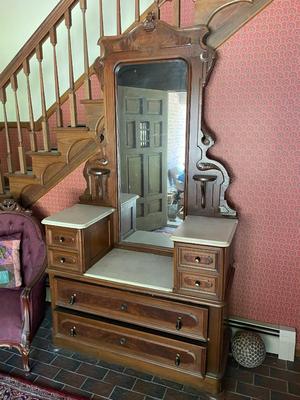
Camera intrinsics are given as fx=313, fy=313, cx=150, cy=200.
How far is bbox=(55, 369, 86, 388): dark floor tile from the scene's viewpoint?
1.92 m

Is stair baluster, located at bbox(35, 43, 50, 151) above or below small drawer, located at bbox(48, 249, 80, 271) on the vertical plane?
above

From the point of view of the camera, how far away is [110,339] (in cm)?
201

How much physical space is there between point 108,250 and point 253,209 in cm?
103

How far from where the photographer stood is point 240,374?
1979mm

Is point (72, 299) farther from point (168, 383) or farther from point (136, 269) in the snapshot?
point (168, 383)

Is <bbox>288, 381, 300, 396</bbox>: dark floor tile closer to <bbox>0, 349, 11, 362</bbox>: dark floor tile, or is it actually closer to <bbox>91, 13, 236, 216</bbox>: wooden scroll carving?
<bbox>91, 13, 236, 216</bbox>: wooden scroll carving

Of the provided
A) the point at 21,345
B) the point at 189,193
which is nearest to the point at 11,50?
the point at 189,193

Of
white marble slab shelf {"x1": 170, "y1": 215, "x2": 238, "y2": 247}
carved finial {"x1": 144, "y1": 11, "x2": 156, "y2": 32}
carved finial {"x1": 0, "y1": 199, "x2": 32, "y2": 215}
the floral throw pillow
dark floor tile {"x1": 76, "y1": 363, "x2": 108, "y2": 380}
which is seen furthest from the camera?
carved finial {"x1": 0, "y1": 199, "x2": 32, "y2": 215}

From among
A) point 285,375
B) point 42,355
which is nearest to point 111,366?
point 42,355

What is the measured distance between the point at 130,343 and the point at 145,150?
1.25 m

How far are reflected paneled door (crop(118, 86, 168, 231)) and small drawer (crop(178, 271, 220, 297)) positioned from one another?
0.54 metres

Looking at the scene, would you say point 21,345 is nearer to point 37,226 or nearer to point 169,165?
point 37,226

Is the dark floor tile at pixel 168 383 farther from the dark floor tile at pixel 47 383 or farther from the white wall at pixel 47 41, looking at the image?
the white wall at pixel 47 41

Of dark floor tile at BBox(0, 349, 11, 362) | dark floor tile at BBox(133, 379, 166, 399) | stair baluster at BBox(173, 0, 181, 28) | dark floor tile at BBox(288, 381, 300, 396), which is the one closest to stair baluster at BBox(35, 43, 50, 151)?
stair baluster at BBox(173, 0, 181, 28)
